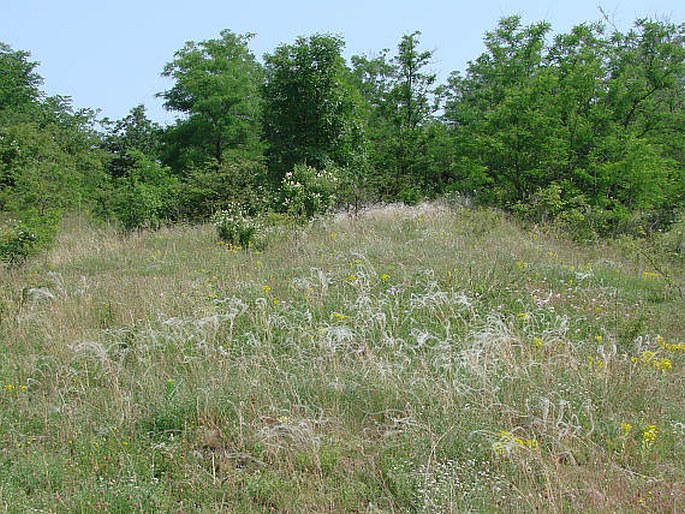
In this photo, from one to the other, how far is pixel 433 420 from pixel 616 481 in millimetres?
1104

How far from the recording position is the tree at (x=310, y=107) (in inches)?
679

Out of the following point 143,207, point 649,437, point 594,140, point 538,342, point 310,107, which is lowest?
point 649,437

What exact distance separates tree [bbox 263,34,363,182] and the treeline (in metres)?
0.04

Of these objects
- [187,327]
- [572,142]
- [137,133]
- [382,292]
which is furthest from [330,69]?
[137,133]

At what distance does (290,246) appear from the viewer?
10023 millimetres

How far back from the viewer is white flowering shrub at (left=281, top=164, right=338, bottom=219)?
12.5 m

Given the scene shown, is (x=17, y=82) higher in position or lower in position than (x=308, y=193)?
higher

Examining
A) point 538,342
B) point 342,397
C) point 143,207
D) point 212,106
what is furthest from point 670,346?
point 212,106

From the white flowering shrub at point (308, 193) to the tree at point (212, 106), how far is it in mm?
14505

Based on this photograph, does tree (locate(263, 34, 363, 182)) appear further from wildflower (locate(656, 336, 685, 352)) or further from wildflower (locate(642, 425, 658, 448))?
wildflower (locate(642, 425, 658, 448))

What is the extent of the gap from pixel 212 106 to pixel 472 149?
1514 centimetres

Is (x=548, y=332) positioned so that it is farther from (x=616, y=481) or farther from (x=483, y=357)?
(x=616, y=481)

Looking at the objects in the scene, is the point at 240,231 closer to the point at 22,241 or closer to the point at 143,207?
the point at 22,241

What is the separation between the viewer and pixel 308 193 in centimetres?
1287
